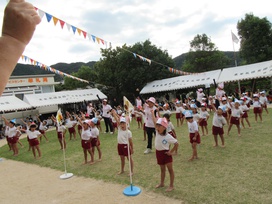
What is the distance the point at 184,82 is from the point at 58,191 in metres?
19.0

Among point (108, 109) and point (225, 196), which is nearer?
point (225, 196)

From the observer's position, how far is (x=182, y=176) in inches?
222

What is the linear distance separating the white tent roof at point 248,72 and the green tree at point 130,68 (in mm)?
9001

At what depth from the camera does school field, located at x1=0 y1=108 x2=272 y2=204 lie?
4.45 meters

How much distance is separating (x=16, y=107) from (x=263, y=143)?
2113 cm

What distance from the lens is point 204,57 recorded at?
39781 millimetres

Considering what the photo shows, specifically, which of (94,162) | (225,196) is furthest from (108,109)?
(225,196)

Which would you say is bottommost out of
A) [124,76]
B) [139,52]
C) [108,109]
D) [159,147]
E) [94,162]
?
[94,162]

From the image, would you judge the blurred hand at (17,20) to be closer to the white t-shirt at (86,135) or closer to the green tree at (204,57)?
the white t-shirt at (86,135)

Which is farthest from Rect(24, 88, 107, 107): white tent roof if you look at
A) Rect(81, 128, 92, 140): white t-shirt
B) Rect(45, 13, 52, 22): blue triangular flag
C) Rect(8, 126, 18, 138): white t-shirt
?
Rect(81, 128, 92, 140): white t-shirt

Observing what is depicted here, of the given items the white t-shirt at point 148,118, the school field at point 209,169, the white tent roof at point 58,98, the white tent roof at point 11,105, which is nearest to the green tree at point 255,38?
the white tent roof at point 58,98

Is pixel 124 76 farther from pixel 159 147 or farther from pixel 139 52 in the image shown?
pixel 159 147

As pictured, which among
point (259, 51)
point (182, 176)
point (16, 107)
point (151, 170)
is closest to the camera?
point (182, 176)

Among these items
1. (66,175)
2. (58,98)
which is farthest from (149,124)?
(58,98)
